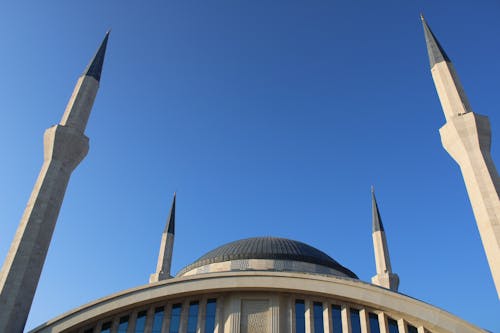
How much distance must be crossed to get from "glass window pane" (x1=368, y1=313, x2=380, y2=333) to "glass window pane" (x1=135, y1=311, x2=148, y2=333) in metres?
8.97

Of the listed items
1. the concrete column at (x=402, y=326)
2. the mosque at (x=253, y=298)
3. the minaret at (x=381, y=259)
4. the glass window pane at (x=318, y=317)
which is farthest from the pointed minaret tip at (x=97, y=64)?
the minaret at (x=381, y=259)

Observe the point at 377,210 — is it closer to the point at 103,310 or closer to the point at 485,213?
the point at 485,213

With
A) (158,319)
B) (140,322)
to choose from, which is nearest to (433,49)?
(158,319)

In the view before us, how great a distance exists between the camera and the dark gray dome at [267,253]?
2403 cm

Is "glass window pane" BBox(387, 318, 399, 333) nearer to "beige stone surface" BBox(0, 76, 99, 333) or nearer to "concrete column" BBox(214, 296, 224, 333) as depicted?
"concrete column" BBox(214, 296, 224, 333)

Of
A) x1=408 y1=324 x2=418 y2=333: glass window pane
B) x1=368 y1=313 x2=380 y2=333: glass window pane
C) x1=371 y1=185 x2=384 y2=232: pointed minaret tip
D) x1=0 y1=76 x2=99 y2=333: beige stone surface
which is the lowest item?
x1=408 y1=324 x2=418 y2=333: glass window pane

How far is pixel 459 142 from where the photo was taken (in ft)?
64.2

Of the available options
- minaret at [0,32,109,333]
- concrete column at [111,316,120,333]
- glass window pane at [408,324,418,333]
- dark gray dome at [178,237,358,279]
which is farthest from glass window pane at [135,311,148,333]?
glass window pane at [408,324,418,333]

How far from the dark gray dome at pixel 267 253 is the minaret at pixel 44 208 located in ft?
30.5

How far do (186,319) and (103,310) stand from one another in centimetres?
328

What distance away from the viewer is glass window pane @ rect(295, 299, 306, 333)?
653 inches

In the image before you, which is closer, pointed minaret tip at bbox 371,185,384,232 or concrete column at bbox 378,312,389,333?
concrete column at bbox 378,312,389,333

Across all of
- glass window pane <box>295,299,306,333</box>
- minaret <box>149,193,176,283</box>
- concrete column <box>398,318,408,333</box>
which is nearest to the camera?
concrete column <box>398,318,408,333</box>

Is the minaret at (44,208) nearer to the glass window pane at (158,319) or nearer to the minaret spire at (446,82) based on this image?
the glass window pane at (158,319)
